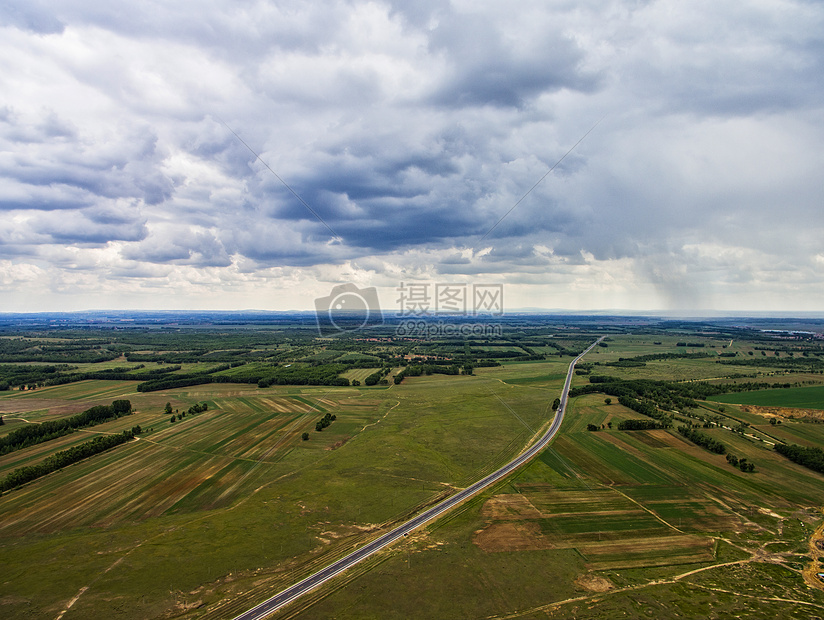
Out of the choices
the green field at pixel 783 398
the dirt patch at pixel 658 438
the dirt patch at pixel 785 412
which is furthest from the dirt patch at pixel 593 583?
the green field at pixel 783 398

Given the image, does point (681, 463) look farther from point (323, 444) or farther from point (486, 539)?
point (323, 444)

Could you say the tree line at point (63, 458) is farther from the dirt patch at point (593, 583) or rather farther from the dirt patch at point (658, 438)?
the dirt patch at point (658, 438)

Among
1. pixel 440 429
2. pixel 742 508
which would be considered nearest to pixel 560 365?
pixel 440 429

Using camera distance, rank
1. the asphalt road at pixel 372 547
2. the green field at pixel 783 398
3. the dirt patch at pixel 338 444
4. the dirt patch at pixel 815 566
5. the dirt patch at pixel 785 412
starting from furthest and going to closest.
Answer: the green field at pixel 783 398
the dirt patch at pixel 785 412
the dirt patch at pixel 338 444
the dirt patch at pixel 815 566
the asphalt road at pixel 372 547

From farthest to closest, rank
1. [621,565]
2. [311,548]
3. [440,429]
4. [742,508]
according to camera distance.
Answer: [440,429]
[742,508]
[311,548]
[621,565]

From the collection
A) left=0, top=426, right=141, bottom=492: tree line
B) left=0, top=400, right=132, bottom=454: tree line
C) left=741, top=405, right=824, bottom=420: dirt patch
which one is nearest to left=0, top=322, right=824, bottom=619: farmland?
left=0, top=426, right=141, bottom=492: tree line

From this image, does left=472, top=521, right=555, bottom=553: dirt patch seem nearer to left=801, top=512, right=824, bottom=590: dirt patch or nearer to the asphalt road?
the asphalt road

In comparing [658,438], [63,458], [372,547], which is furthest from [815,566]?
[63,458]
